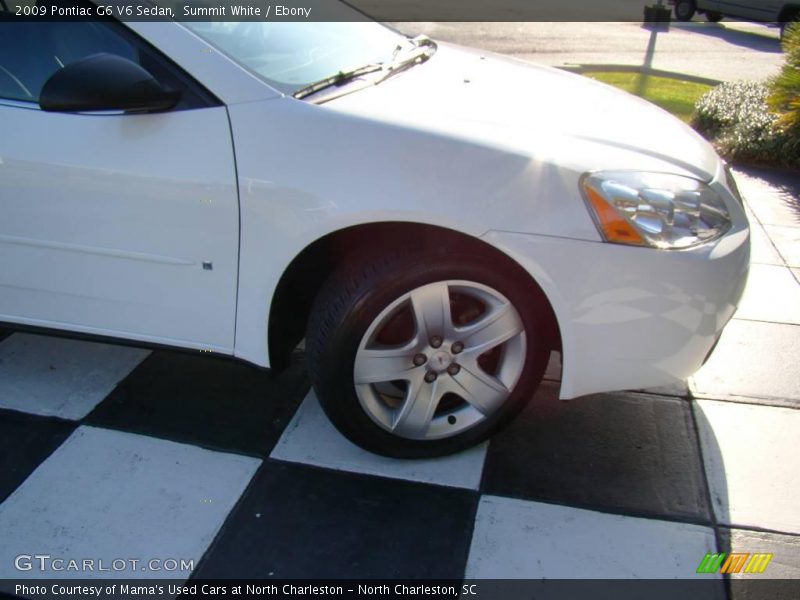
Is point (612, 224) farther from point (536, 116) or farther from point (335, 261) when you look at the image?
point (335, 261)

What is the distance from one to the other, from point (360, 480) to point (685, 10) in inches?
691

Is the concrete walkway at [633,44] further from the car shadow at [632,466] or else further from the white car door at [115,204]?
the white car door at [115,204]

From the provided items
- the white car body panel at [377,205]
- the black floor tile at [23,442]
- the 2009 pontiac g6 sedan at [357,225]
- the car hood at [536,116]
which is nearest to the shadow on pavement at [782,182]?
the car hood at [536,116]

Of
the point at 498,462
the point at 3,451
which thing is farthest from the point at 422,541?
the point at 3,451

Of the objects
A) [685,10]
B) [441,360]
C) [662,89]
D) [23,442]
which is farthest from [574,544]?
[685,10]

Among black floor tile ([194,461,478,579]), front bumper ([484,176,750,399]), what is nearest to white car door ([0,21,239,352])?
black floor tile ([194,461,478,579])

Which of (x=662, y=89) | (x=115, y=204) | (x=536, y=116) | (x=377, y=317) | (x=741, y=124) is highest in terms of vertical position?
(x=536, y=116)

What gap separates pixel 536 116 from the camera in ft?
8.79

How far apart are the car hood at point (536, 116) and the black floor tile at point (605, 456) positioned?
1.00 metres

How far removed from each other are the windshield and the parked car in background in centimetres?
1528

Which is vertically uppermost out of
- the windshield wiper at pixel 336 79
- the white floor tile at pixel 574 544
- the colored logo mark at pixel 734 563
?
the windshield wiper at pixel 336 79

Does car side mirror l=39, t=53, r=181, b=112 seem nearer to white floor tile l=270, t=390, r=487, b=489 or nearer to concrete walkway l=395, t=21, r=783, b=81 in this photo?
white floor tile l=270, t=390, r=487, b=489

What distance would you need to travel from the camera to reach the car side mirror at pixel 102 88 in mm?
2365

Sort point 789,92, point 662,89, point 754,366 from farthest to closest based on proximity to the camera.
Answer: point 662,89
point 789,92
point 754,366
